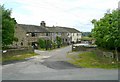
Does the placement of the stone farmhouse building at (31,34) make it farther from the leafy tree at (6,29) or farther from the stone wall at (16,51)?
the leafy tree at (6,29)

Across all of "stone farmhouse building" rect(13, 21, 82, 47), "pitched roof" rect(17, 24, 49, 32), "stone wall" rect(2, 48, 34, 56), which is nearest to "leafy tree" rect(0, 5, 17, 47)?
"stone wall" rect(2, 48, 34, 56)

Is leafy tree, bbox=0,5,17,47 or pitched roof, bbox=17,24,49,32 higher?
pitched roof, bbox=17,24,49,32

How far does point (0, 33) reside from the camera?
3666 cm

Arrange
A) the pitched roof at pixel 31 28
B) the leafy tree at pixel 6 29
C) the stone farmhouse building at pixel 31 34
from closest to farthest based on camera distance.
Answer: the leafy tree at pixel 6 29 → the stone farmhouse building at pixel 31 34 → the pitched roof at pixel 31 28

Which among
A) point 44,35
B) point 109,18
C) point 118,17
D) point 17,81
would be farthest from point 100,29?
point 44,35

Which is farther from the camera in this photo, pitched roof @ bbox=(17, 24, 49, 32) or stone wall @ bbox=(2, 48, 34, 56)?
pitched roof @ bbox=(17, 24, 49, 32)

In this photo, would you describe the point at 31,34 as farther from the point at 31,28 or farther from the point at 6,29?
the point at 6,29

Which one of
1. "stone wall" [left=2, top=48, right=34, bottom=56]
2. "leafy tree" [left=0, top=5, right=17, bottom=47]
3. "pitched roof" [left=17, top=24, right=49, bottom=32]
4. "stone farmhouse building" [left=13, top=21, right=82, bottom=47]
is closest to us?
"leafy tree" [left=0, top=5, right=17, bottom=47]

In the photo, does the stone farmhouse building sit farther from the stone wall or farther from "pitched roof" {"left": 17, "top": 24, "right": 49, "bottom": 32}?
the stone wall

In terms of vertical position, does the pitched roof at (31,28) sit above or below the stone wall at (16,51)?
above

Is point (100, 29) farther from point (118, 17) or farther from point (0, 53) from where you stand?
point (0, 53)

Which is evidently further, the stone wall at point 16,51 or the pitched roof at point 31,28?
the pitched roof at point 31,28

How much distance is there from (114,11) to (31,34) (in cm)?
4222

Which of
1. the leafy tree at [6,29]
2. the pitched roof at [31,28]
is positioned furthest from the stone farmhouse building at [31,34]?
the leafy tree at [6,29]
